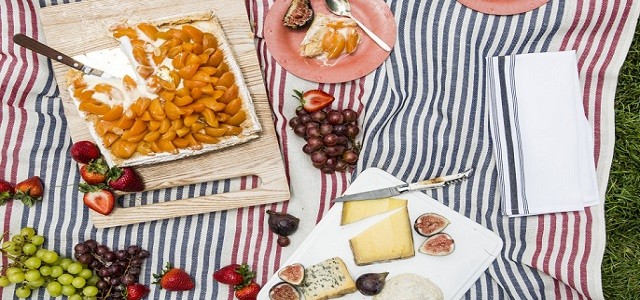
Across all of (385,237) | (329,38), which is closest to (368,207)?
(385,237)

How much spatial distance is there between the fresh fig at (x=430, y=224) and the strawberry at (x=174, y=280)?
1.09 m

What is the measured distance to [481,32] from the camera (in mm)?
3059

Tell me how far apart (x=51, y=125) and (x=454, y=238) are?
6.44 ft

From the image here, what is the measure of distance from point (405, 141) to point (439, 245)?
507 mm

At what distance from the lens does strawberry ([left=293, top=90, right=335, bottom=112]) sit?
9.87ft

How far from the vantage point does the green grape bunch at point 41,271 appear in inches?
115

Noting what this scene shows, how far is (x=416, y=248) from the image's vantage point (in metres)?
2.97

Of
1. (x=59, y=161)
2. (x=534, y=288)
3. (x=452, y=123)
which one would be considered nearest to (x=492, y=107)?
(x=452, y=123)

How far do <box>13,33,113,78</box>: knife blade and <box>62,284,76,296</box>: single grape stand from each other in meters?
0.96

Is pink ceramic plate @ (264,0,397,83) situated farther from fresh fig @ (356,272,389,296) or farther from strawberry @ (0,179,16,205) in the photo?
strawberry @ (0,179,16,205)

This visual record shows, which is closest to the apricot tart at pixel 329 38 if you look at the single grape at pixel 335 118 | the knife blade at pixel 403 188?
the single grape at pixel 335 118

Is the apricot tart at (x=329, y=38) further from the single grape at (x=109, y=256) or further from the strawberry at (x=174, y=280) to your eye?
the single grape at (x=109, y=256)

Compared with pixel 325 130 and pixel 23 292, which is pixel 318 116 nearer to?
pixel 325 130

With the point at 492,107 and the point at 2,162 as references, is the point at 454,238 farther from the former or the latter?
the point at 2,162
